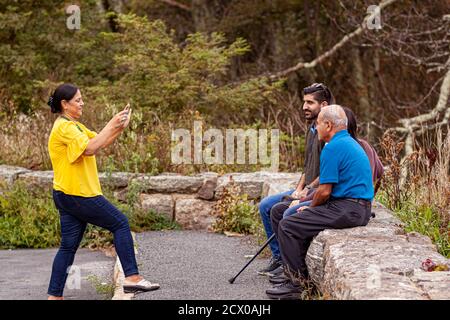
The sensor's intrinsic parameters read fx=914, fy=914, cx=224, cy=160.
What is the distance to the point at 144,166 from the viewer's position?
11.1 m

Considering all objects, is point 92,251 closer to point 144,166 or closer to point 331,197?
point 144,166

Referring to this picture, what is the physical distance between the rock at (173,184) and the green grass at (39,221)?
0.32m

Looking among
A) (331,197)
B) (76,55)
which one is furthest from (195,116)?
(76,55)

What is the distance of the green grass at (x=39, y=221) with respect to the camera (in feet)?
33.1

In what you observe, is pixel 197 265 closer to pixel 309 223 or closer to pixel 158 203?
pixel 309 223

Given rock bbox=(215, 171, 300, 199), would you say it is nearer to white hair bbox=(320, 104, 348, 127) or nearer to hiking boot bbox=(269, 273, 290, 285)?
hiking boot bbox=(269, 273, 290, 285)

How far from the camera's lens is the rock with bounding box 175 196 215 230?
10.7 metres

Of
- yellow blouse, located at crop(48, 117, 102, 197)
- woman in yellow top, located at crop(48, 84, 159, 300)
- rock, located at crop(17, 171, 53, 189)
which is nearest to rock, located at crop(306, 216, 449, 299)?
woman in yellow top, located at crop(48, 84, 159, 300)

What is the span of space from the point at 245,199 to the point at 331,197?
3.79 metres

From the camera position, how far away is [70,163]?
6668mm

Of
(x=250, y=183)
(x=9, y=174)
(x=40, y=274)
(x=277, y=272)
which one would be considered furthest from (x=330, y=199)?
(x=9, y=174)

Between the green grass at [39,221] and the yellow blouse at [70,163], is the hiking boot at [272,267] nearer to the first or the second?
the yellow blouse at [70,163]

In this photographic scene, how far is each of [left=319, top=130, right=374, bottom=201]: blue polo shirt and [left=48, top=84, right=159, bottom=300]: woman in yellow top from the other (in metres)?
1.48

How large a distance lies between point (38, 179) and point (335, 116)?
204 inches
